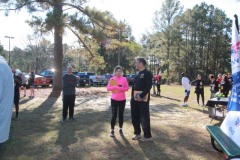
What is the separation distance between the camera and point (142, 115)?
20.4ft

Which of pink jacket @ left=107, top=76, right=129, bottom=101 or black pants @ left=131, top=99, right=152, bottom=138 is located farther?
pink jacket @ left=107, top=76, right=129, bottom=101

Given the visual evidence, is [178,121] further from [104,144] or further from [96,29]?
[96,29]

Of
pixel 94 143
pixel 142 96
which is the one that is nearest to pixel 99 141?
pixel 94 143

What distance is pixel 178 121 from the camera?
903cm

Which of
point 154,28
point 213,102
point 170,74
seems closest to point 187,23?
point 154,28

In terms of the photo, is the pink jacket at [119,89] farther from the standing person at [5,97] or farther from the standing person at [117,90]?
the standing person at [5,97]

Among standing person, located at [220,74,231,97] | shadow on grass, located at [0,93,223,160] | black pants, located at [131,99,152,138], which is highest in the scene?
standing person, located at [220,74,231,97]

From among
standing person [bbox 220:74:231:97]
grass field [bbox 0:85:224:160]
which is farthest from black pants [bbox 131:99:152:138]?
standing person [bbox 220:74:231:97]

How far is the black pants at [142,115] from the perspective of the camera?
6.21 m

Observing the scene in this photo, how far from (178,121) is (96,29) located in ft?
34.1

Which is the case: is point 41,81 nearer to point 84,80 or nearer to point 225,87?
point 84,80

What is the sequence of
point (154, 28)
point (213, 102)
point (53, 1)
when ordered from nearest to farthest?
point (213, 102) < point (53, 1) < point (154, 28)

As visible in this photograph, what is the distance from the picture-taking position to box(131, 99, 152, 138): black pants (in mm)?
6207

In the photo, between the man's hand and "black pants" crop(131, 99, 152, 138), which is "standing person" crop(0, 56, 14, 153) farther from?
"black pants" crop(131, 99, 152, 138)
